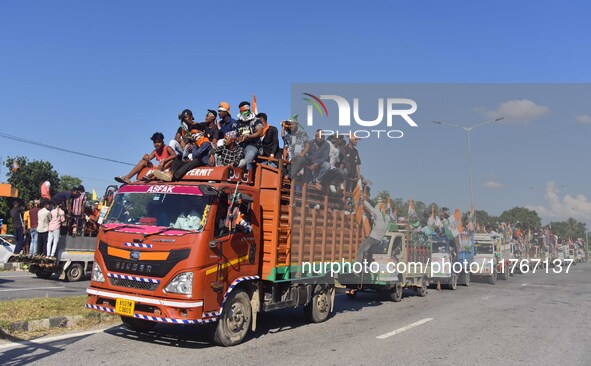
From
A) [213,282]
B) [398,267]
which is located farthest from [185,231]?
[398,267]

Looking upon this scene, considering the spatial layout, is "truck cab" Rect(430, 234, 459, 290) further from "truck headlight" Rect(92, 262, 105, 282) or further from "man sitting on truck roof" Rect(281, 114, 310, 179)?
"truck headlight" Rect(92, 262, 105, 282)

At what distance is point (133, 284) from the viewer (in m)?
6.40

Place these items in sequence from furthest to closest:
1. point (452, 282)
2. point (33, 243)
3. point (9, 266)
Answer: point (9, 266)
point (452, 282)
point (33, 243)

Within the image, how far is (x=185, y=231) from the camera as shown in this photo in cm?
641

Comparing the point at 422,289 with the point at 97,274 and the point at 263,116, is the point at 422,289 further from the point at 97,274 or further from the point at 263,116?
the point at 97,274

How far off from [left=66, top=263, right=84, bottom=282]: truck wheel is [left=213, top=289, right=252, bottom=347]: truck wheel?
969 centimetres

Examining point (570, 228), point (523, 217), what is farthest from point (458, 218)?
point (570, 228)

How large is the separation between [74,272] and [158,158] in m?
8.49

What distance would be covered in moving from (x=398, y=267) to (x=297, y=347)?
6972mm

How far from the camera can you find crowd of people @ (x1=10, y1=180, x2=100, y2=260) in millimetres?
13719

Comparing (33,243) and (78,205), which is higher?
(78,205)

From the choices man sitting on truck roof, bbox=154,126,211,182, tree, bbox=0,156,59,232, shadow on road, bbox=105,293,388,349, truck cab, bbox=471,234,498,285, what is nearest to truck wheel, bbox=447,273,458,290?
truck cab, bbox=471,234,498,285

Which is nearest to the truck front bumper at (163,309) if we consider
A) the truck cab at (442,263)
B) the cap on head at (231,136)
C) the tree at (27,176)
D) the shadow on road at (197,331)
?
the shadow on road at (197,331)

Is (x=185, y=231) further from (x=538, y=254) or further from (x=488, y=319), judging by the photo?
(x=538, y=254)
